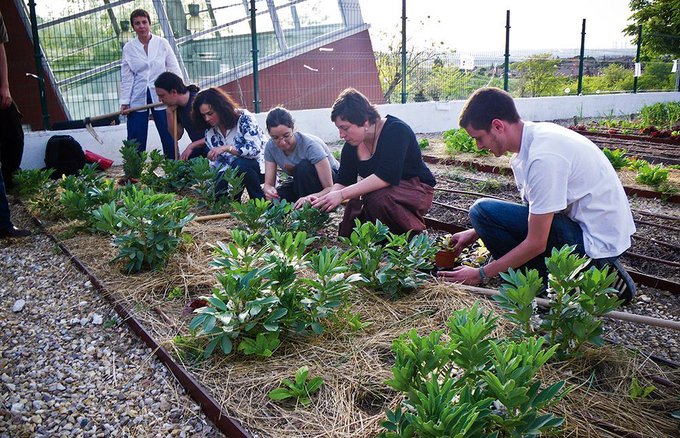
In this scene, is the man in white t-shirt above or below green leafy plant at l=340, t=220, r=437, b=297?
above

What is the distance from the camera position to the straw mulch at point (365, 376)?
201 cm

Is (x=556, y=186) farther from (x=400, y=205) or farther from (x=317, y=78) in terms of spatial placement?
(x=317, y=78)

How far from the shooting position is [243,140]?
5.11m

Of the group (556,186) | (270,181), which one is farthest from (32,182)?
(556,186)

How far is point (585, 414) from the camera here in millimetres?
1973

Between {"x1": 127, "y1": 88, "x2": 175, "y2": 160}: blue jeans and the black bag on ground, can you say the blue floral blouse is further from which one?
the black bag on ground

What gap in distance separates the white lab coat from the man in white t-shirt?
199 inches

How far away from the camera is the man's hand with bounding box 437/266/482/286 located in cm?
307

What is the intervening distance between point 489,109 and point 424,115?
374 inches

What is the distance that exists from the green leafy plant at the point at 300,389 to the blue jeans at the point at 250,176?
2.93 metres

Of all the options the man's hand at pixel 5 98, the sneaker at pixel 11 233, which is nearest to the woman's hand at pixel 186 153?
the man's hand at pixel 5 98

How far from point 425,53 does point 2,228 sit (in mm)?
13089

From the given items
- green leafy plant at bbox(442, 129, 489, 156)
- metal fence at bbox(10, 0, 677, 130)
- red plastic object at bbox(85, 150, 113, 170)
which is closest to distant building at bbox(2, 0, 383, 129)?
metal fence at bbox(10, 0, 677, 130)

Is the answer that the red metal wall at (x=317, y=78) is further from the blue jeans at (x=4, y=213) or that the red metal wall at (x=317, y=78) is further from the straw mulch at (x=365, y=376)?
the straw mulch at (x=365, y=376)
